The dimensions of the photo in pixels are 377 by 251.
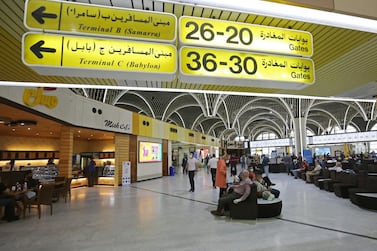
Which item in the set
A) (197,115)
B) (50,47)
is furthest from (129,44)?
(197,115)

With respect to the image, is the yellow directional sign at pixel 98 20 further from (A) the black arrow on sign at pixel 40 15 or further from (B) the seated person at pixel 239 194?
(B) the seated person at pixel 239 194

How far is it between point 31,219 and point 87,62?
18.2 ft

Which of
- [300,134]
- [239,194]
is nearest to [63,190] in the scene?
[239,194]

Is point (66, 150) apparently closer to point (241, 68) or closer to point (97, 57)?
point (97, 57)

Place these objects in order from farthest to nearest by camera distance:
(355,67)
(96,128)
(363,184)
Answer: (96,128) < (363,184) < (355,67)

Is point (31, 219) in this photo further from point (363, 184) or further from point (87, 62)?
point (363, 184)

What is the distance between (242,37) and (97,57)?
1504 mm

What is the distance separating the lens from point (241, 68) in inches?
99.4

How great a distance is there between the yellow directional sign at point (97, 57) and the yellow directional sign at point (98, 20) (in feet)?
0.25

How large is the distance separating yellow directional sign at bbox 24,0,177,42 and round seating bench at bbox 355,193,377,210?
248 inches

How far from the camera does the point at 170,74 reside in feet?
7.63

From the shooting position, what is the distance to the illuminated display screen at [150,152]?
1466 centimetres

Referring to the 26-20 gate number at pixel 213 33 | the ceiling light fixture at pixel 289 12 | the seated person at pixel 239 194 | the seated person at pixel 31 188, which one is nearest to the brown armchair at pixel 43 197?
the seated person at pixel 31 188

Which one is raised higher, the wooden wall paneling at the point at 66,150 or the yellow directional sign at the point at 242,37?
the yellow directional sign at the point at 242,37
